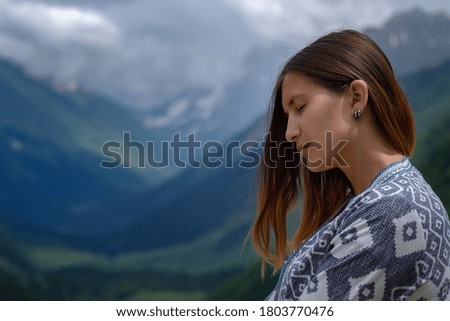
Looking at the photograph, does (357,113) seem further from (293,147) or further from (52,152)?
(52,152)

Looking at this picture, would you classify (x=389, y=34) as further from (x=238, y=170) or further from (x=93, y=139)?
(x=93, y=139)

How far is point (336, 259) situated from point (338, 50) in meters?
0.33

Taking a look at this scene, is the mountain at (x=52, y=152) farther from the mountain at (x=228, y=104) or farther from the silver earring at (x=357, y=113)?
the silver earring at (x=357, y=113)

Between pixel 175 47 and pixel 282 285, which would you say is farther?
pixel 175 47

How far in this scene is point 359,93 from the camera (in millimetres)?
1012

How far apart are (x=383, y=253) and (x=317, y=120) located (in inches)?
9.8

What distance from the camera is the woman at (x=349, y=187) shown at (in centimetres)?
88

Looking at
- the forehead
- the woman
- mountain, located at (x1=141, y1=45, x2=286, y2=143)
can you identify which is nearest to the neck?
the woman

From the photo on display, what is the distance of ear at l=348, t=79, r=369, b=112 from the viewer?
39.5 inches

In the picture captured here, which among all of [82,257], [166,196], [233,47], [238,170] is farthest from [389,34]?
[82,257]

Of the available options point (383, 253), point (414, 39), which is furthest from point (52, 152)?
point (383, 253)

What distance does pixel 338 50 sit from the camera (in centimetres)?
104
